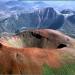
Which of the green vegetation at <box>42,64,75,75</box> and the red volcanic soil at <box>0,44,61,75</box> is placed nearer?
the red volcanic soil at <box>0,44,61,75</box>

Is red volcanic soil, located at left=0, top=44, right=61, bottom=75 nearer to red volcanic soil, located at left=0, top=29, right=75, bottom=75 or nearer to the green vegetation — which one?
red volcanic soil, located at left=0, top=29, right=75, bottom=75

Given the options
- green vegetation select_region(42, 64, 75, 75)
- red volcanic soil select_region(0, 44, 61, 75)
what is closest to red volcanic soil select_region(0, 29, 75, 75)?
red volcanic soil select_region(0, 44, 61, 75)

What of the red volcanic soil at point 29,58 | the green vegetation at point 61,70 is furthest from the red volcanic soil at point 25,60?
the green vegetation at point 61,70

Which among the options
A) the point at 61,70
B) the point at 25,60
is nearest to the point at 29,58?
the point at 25,60

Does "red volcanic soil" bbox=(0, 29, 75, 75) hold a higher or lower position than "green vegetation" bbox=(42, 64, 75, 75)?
higher

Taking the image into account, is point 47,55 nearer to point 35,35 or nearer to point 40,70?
point 40,70

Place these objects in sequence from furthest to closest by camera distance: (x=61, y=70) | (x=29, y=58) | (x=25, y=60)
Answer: (x=61, y=70)
(x=29, y=58)
(x=25, y=60)

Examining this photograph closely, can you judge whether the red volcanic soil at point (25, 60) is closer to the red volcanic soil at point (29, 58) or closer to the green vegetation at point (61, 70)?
the red volcanic soil at point (29, 58)

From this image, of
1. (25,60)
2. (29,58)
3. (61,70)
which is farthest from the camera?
(61,70)

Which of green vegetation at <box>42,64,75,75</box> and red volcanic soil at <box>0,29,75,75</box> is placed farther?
green vegetation at <box>42,64,75,75</box>

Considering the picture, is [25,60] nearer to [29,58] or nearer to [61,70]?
[29,58]

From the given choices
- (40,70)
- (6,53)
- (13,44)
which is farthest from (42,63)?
(13,44)
